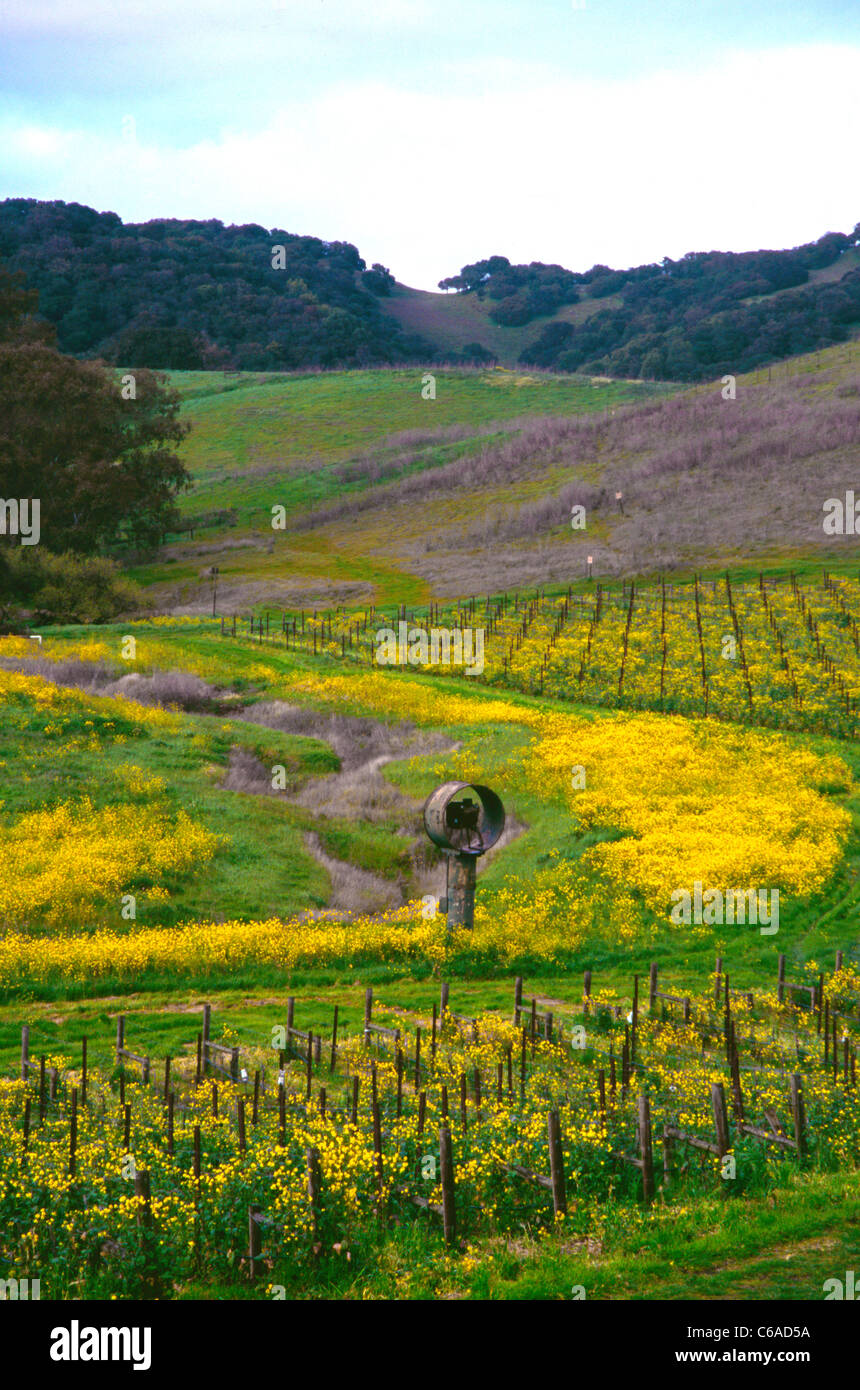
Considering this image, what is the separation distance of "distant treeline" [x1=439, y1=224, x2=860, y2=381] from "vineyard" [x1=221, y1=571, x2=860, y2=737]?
300ft

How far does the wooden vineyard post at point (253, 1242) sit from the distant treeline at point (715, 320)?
462ft

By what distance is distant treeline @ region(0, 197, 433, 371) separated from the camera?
477ft

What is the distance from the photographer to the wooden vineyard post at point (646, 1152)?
14.2 metres

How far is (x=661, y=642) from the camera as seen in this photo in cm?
5225

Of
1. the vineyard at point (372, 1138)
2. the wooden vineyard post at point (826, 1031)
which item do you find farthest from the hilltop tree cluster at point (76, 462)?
the wooden vineyard post at point (826, 1031)

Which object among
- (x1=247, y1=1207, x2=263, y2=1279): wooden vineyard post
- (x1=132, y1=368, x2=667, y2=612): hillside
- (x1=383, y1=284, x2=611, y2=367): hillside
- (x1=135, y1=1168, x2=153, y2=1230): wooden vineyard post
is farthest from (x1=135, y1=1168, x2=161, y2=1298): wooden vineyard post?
(x1=383, y1=284, x2=611, y2=367): hillside

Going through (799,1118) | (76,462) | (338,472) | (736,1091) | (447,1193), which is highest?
(338,472)

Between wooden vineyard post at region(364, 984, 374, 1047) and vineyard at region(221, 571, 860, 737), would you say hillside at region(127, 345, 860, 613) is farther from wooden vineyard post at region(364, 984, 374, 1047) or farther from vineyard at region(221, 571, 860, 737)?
wooden vineyard post at region(364, 984, 374, 1047)

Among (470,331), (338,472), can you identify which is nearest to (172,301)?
(470,331)

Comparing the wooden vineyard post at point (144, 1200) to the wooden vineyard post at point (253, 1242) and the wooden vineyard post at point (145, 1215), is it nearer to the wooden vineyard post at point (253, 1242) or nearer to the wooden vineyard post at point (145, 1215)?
the wooden vineyard post at point (145, 1215)

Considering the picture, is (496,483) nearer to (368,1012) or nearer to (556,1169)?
(368,1012)

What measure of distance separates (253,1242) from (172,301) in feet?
499

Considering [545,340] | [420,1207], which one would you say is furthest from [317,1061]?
[545,340]
